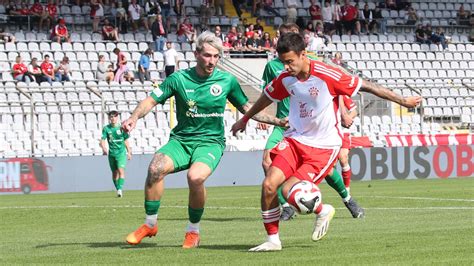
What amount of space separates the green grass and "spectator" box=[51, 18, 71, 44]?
15.9 m

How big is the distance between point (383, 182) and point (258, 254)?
20.5 meters

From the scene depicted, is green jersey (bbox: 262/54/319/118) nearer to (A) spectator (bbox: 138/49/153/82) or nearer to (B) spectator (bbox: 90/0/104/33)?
(A) spectator (bbox: 138/49/153/82)

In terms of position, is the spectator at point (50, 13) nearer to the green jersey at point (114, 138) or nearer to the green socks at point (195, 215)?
the green jersey at point (114, 138)

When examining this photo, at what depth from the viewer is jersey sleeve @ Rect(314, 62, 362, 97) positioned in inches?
438

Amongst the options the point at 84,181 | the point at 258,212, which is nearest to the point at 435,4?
the point at 84,181

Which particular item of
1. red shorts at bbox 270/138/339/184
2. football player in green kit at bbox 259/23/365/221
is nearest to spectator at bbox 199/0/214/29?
football player in green kit at bbox 259/23/365/221

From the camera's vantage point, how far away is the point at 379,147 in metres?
32.8

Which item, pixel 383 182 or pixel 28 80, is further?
pixel 28 80

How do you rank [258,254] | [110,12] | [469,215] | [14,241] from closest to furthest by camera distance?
[258,254], [14,241], [469,215], [110,12]

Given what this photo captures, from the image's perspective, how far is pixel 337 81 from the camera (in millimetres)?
11156

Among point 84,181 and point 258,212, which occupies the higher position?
point 258,212

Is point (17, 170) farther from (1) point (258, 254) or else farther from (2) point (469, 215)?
(1) point (258, 254)

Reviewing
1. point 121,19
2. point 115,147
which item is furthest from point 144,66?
point 115,147

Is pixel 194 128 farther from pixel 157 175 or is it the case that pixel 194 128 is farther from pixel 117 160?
pixel 117 160
